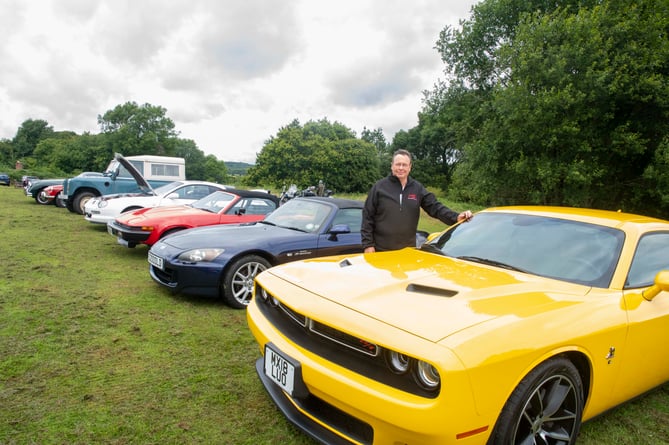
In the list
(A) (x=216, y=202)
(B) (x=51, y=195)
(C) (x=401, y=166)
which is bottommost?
(B) (x=51, y=195)

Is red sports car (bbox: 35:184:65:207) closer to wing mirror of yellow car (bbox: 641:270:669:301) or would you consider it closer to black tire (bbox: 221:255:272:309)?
black tire (bbox: 221:255:272:309)

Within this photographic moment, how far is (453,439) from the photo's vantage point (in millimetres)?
1601

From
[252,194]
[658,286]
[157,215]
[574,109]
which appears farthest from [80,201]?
[574,109]

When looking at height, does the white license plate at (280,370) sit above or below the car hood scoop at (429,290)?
below

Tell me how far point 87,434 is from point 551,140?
15229 mm

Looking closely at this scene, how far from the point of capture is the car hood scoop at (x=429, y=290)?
187 cm

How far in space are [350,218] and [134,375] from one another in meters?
3.21

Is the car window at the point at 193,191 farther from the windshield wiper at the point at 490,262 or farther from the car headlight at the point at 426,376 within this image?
the car headlight at the point at 426,376

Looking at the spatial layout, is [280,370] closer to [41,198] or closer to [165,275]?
[165,275]

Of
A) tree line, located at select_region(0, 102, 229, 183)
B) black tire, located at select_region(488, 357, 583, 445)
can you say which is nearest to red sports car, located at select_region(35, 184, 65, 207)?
black tire, located at select_region(488, 357, 583, 445)

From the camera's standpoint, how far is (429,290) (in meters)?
2.19

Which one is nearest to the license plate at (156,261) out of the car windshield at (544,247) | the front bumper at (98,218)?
the car windshield at (544,247)

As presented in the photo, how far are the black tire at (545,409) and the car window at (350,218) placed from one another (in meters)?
3.52

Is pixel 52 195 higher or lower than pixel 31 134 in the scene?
lower
